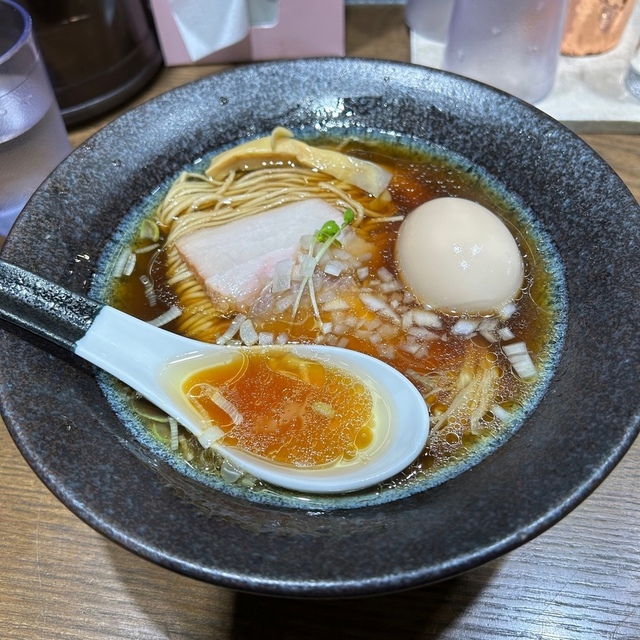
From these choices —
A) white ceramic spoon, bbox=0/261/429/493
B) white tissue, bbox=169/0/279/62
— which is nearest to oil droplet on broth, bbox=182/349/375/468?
white ceramic spoon, bbox=0/261/429/493

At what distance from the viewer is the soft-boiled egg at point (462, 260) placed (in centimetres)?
129

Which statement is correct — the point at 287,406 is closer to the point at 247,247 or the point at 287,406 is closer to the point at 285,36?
the point at 247,247

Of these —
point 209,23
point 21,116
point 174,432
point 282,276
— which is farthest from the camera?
point 209,23

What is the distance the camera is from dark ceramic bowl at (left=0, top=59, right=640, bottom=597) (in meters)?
0.82

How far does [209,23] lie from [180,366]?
130 centimetres

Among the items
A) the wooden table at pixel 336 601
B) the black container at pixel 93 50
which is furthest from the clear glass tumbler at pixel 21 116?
the wooden table at pixel 336 601

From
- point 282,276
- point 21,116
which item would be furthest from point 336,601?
point 21,116

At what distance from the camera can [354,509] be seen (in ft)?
3.26

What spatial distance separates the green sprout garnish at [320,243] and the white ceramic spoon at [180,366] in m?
0.15

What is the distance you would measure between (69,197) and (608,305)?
3.89 feet

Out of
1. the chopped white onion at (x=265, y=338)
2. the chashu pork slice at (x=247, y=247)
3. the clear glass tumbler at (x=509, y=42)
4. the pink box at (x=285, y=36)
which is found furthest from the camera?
the pink box at (x=285, y=36)

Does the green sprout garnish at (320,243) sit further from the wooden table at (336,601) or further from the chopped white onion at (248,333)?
the wooden table at (336,601)

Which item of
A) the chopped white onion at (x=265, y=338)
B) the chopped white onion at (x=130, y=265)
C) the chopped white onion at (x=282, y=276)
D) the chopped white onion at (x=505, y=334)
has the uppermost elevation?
the chopped white onion at (x=130, y=265)

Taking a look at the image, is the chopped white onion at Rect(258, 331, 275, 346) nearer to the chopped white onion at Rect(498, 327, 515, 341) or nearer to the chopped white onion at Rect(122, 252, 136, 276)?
the chopped white onion at Rect(122, 252, 136, 276)
